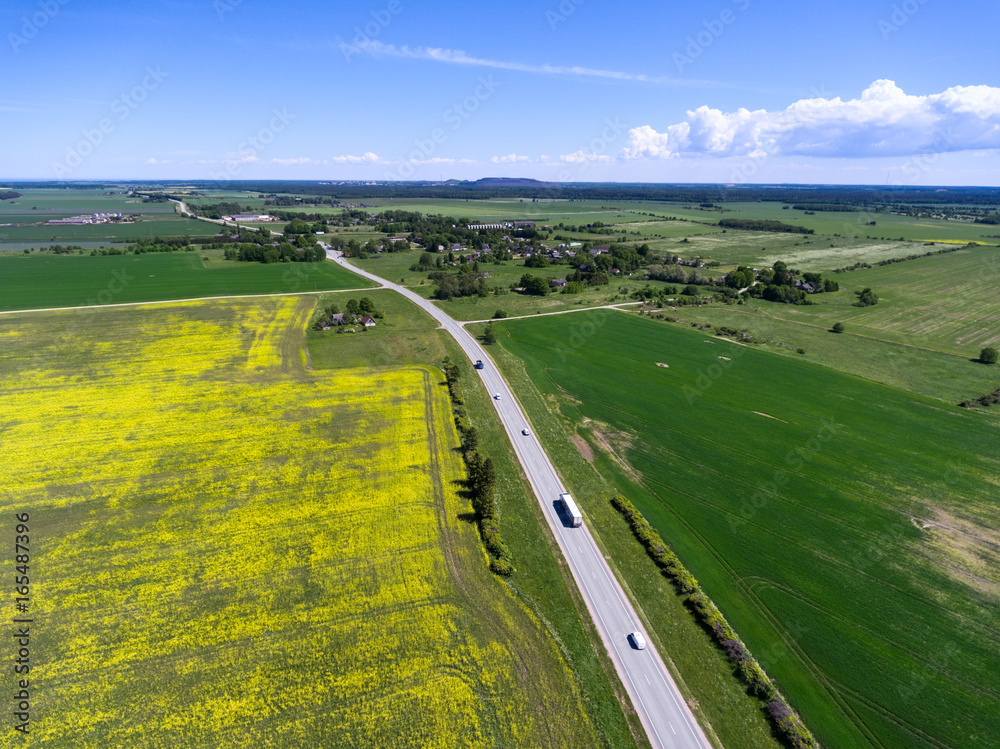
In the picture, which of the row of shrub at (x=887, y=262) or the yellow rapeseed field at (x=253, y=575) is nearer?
the yellow rapeseed field at (x=253, y=575)

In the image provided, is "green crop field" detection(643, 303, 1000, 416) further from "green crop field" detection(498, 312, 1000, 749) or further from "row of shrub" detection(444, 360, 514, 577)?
"row of shrub" detection(444, 360, 514, 577)

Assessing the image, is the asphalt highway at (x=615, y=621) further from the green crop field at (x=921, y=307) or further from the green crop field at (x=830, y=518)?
the green crop field at (x=921, y=307)

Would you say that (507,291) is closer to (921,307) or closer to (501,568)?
(501,568)

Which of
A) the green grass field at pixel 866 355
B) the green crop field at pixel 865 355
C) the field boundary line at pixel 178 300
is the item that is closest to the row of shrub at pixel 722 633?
the green grass field at pixel 866 355

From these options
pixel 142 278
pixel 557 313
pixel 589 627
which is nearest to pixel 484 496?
pixel 589 627

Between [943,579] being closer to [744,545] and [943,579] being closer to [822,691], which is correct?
[744,545]

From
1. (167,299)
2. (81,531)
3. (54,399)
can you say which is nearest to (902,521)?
(81,531)
